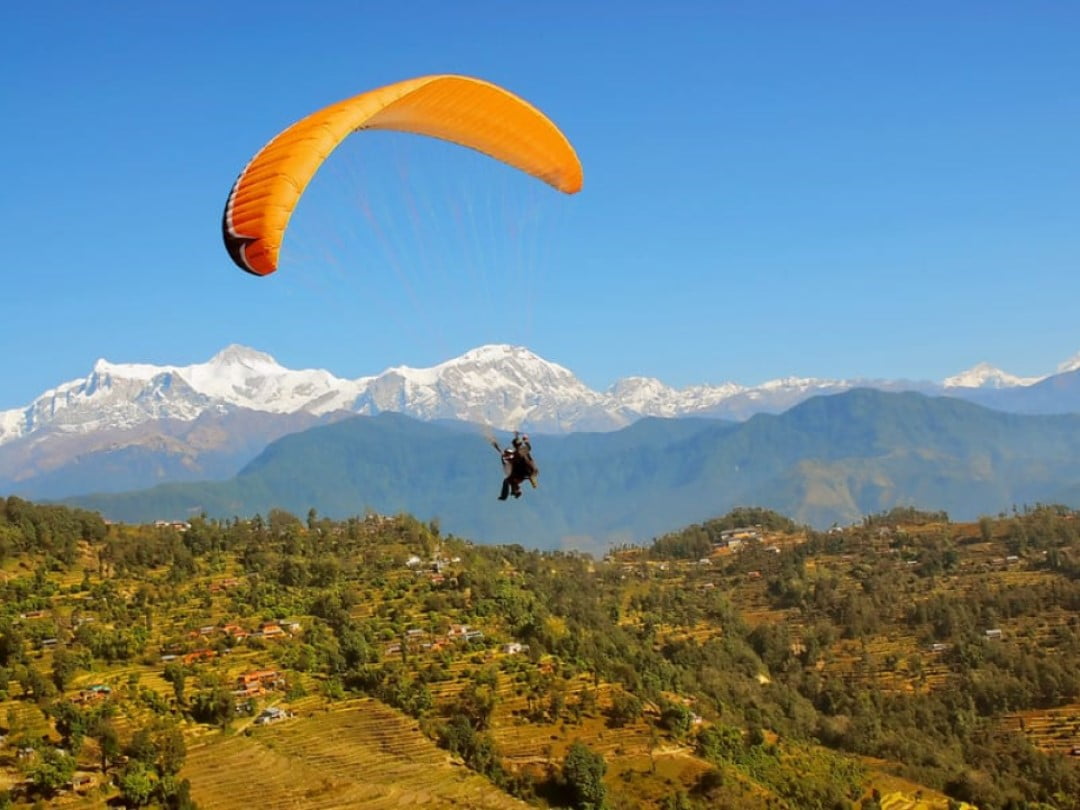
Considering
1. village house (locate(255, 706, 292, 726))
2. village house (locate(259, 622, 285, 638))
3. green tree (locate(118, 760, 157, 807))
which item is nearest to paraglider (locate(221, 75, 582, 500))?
green tree (locate(118, 760, 157, 807))

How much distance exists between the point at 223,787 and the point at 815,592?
6295cm

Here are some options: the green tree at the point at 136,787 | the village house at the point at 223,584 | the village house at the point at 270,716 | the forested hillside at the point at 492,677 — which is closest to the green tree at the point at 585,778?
the forested hillside at the point at 492,677

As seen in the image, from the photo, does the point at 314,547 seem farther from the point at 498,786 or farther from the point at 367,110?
the point at 367,110

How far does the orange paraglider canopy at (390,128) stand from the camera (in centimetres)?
1672

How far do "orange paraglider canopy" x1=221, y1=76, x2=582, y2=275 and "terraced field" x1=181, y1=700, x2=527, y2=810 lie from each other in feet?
83.9

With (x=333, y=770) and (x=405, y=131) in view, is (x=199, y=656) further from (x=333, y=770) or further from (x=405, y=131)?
(x=405, y=131)

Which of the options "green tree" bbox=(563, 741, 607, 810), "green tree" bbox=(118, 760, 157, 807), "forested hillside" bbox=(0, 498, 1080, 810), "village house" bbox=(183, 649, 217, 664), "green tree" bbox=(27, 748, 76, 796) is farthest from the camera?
"village house" bbox=(183, 649, 217, 664)

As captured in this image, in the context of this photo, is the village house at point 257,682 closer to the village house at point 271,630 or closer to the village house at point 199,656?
the village house at point 199,656

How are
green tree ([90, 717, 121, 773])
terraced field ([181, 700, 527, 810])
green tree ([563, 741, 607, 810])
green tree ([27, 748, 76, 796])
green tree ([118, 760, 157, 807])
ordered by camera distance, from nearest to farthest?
green tree ([27, 748, 76, 796]) → green tree ([118, 760, 157, 807]) → green tree ([90, 717, 121, 773]) → terraced field ([181, 700, 527, 810]) → green tree ([563, 741, 607, 810])

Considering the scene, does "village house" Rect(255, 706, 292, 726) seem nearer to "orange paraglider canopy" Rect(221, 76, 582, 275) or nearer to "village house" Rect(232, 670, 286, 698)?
"village house" Rect(232, 670, 286, 698)

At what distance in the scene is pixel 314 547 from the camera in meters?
78.1

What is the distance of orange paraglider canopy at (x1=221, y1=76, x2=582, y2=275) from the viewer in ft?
54.9

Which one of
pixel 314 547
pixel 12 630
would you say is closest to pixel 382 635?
pixel 12 630

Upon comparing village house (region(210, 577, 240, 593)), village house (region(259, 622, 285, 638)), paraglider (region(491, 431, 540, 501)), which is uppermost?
paraglider (region(491, 431, 540, 501))
